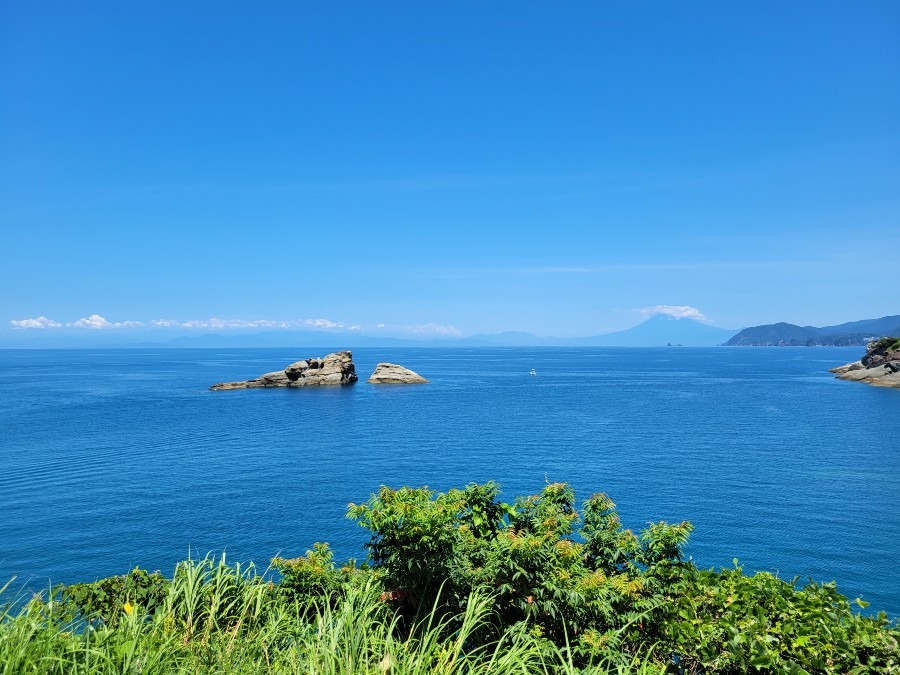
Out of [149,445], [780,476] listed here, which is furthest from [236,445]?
[780,476]

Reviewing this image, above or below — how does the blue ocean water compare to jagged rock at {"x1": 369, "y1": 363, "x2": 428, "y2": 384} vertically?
below

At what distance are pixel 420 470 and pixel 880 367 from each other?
12176 centimetres

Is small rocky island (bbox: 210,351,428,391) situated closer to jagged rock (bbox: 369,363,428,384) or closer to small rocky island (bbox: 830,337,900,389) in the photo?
jagged rock (bbox: 369,363,428,384)

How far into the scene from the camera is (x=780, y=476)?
152 ft

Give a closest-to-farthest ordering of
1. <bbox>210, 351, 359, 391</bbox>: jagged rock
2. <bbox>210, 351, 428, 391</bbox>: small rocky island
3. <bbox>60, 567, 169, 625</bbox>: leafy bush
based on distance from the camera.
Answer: <bbox>60, 567, 169, 625</bbox>: leafy bush, <bbox>210, 351, 359, 391</bbox>: jagged rock, <bbox>210, 351, 428, 391</bbox>: small rocky island

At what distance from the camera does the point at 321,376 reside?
128m

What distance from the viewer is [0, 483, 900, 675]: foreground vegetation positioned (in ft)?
26.7

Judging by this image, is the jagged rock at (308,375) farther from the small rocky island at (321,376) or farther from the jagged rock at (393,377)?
Answer: the jagged rock at (393,377)

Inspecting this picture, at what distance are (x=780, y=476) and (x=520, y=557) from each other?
152 ft

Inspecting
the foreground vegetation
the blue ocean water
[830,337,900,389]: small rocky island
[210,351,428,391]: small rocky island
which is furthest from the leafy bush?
[830,337,900,389]: small rocky island

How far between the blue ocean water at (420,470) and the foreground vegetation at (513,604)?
68.5 feet

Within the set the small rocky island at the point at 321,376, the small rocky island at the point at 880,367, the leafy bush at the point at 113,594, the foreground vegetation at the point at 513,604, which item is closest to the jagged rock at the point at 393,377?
the small rocky island at the point at 321,376

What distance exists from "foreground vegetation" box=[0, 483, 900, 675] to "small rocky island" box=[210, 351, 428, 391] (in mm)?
117475

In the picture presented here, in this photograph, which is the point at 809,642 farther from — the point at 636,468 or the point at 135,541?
the point at 636,468
